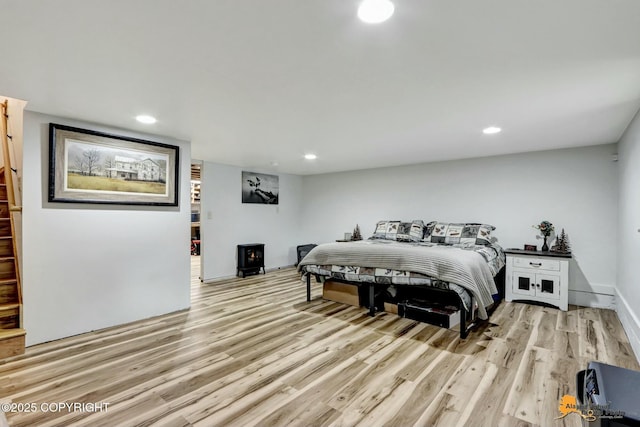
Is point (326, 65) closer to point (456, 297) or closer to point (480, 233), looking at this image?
point (456, 297)

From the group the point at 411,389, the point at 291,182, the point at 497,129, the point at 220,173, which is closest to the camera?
the point at 411,389

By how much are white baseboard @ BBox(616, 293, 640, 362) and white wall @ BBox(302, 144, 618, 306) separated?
2.11ft

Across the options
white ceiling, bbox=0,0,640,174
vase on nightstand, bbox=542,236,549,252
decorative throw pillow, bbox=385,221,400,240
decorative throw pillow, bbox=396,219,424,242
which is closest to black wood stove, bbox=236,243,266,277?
decorative throw pillow, bbox=385,221,400,240

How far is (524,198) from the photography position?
4480mm

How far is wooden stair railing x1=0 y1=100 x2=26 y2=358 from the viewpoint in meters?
2.62

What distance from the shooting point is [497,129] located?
3260mm

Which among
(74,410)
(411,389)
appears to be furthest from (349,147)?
(74,410)

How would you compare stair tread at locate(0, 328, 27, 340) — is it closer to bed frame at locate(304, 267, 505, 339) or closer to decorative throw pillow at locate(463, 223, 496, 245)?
bed frame at locate(304, 267, 505, 339)

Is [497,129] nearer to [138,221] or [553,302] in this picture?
[553,302]

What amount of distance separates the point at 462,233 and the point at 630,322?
1.97m

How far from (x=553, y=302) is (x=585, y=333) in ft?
2.82

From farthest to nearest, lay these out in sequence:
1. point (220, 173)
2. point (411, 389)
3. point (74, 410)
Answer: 1. point (220, 173)
2. point (411, 389)
3. point (74, 410)

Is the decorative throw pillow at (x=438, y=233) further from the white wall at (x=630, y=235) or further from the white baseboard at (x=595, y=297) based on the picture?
the white wall at (x=630, y=235)

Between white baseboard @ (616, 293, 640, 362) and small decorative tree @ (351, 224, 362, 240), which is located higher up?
small decorative tree @ (351, 224, 362, 240)
